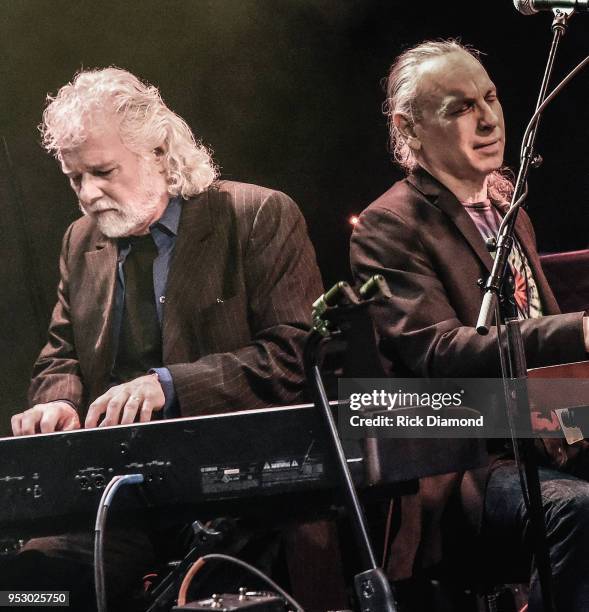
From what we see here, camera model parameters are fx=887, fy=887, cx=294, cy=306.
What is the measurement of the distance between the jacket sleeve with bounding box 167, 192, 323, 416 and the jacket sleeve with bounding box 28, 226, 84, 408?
37cm

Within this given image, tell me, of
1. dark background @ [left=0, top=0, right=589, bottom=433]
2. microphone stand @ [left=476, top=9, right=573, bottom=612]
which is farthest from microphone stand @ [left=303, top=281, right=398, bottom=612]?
dark background @ [left=0, top=0, right=589, bottom=433]

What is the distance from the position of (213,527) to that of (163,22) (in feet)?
6.61

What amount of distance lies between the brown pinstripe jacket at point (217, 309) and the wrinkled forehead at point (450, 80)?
554 mm

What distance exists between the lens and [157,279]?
9.42 ft

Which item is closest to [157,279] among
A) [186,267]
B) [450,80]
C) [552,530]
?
[186,267]

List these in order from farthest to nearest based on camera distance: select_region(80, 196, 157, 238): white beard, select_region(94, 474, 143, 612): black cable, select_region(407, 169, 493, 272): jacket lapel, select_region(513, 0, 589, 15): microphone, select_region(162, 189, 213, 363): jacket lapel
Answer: select_region(80, 196, 157, 238): white beard, select_region(162, 189, 213, 363): jacket lapel, select_region(407, 169, 493, 272): jacket lapel, select_region(513, 0, 589, 15): microphone, select_region(94, 474, 143, 612): black cable

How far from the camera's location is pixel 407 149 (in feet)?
9.16

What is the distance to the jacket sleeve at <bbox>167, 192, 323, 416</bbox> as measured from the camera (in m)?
2.70

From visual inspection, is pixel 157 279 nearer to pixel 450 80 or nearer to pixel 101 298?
pixel 101 298

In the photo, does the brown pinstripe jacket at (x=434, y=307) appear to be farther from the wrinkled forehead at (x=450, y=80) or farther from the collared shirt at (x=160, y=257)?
the collared shirt at (x=160, y=257)

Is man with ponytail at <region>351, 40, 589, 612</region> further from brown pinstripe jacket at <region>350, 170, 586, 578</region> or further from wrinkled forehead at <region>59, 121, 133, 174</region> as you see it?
wrinkled forehead at <region>59, 121, 133, 174</region>

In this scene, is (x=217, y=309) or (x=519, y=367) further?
(x=217, y=309)

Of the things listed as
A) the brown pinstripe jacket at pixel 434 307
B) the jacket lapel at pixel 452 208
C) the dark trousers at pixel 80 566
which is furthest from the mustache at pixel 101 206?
the dark trousers at pixel 80 566

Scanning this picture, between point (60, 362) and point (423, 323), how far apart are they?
125 centimetres
